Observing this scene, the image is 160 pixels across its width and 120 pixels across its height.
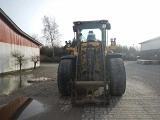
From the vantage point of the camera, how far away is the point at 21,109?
6.54m

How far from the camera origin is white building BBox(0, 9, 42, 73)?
18.7 meters

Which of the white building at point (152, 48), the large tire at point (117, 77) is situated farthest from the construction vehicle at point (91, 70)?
the white building at point (152, 48)

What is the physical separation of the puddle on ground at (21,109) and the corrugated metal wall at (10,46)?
11483mm

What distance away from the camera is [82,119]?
5.59 meters

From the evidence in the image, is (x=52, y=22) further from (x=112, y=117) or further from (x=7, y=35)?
(x=112, y=117)

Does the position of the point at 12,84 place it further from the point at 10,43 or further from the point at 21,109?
the point at 10,43

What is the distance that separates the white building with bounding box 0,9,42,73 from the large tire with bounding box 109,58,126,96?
12536mm

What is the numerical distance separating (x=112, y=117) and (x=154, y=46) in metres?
41.1

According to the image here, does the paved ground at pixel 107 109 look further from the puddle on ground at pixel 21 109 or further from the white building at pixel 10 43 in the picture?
the white building at pixel 10 43

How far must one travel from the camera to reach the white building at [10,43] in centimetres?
1866

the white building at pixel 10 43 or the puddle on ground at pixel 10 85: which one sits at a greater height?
the white building at pixel 10 43

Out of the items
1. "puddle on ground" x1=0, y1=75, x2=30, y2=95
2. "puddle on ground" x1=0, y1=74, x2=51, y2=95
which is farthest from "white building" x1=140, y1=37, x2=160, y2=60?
"puddle on ground" x1=0, y1=75, x2=30, y2=95

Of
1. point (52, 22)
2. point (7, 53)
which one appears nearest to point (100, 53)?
point (7, 53)

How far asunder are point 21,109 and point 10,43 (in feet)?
49.7
